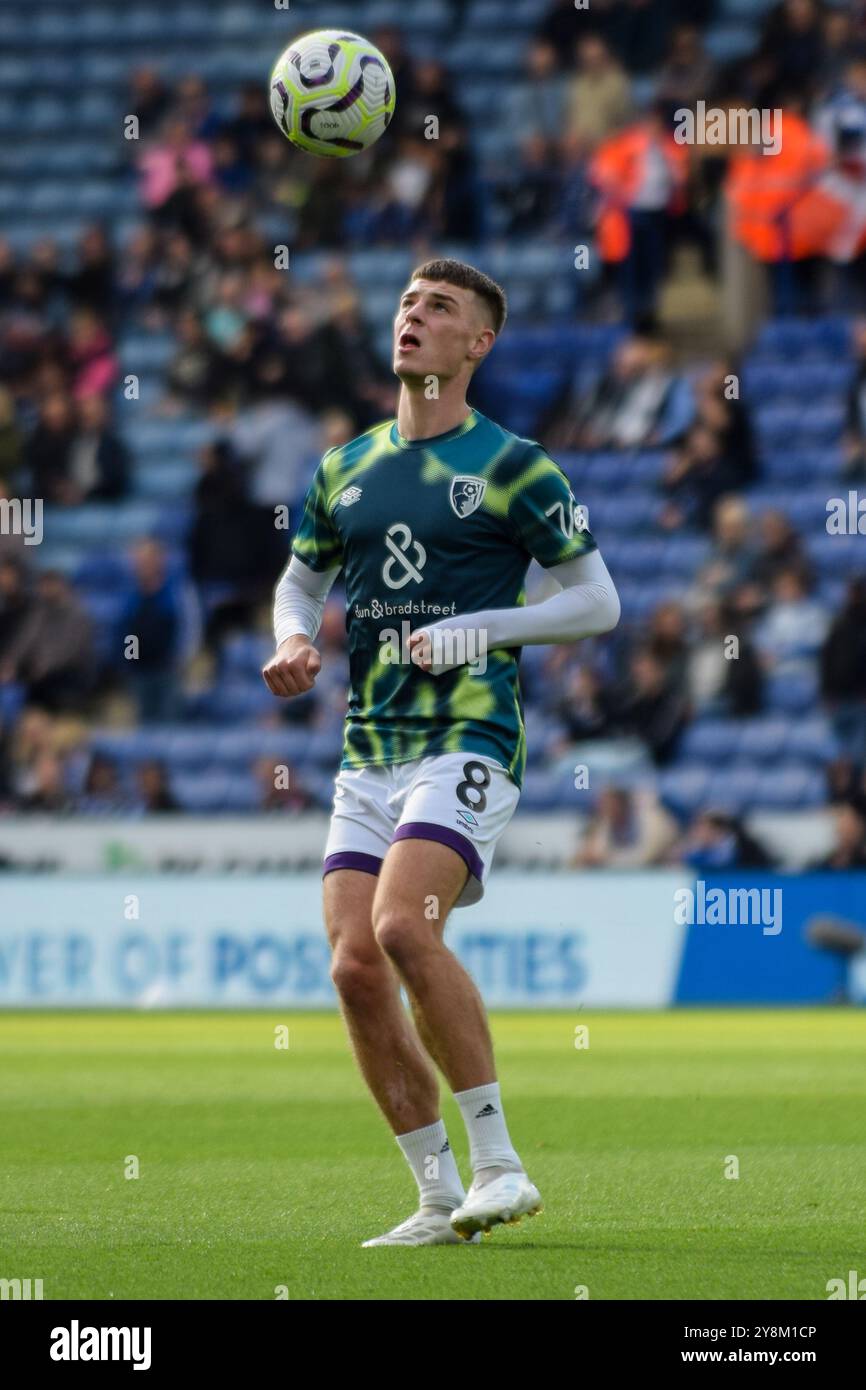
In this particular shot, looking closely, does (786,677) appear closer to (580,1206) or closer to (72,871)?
(72,871)

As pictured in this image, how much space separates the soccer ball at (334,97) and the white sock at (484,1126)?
11.2 feet

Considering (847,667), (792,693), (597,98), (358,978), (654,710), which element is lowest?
(358,978)

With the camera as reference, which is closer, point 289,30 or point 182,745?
point 182,745

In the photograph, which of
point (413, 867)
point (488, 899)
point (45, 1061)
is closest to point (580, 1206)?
point (413, 867)

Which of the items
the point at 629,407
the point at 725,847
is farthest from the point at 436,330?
the point at 629,407

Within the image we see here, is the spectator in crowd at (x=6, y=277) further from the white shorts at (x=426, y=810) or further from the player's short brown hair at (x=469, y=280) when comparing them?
the white shorts at (x=426, y=810)

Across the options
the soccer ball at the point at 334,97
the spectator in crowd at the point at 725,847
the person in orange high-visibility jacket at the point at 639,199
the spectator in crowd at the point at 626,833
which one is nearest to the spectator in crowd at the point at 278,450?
the person in orange high-visibility jacket at the point at 639,199

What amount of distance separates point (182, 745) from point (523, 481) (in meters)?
13.8

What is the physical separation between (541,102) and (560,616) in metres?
18.0

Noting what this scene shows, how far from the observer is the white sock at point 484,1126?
20.7 feet

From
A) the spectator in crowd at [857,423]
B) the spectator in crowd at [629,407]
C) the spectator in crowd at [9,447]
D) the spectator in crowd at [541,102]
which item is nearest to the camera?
the spectator in crowd at [857,423]

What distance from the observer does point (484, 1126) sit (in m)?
6.33

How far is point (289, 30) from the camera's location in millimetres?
26109

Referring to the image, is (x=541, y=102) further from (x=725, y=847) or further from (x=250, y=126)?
(x=725, y=847)
